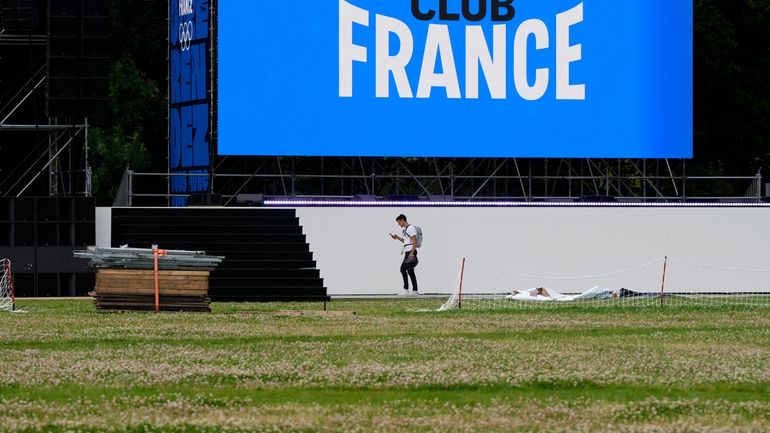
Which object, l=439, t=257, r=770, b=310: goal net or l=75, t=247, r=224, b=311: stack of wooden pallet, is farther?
l=439, t=257, r=770, b=310: goal net

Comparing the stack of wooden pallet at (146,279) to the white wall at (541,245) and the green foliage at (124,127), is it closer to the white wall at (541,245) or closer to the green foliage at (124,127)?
the white wall at (541,245)

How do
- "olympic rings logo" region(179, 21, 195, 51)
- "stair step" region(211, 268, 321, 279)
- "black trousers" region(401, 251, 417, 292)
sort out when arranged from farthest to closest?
"olympic rings logo" region(179, 21, 195, 51)
"black trousers" region(401, 251, 417, 292)
"stair step" region(211, 268, 321, 279)

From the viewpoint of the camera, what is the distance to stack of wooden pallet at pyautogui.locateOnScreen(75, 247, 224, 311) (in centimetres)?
2870

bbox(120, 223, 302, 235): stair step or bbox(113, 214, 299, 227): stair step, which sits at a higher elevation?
bbox(113, 214, 299, 227): stair step

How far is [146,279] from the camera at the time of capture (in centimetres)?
2867

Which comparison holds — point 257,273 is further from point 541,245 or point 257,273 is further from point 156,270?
point 156,270

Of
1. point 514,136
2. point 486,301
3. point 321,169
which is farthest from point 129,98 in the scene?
point 486,301

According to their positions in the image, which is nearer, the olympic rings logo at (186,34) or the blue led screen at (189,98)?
the blue led screen at (189,98)

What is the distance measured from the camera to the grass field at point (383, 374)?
528 inches

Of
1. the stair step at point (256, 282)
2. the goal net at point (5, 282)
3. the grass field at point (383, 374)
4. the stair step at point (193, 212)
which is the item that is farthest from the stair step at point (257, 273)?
the grass field at point (383, 374)

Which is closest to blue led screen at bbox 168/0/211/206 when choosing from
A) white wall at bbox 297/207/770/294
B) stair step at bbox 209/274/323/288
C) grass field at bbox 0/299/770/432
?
white wall at bbox 297/207/770/294

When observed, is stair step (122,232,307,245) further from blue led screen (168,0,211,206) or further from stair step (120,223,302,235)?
blue led screen (168,0,211,206)

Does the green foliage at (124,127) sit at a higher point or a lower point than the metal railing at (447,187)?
higher

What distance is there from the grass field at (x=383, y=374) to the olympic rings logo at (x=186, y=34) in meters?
15.7
